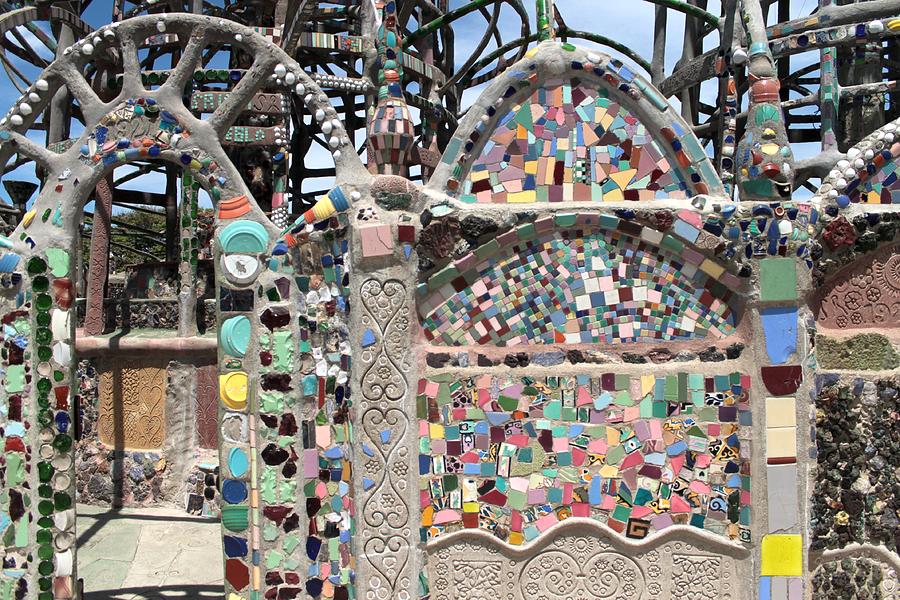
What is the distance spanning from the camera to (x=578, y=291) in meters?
3.32

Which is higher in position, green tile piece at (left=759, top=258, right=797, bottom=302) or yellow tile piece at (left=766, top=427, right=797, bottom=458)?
green tile piece at (left=759, top=258, right=797, bottom=302)

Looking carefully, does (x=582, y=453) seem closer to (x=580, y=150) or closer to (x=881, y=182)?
(x=580, y=150)

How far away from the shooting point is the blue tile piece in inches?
127

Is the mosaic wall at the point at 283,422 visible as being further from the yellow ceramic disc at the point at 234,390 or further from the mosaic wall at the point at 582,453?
the mosaic wall at the point at 582,453

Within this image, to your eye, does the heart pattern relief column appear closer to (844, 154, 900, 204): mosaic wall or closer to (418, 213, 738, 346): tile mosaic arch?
(418, 213, 738, 346): tile mosaic arch

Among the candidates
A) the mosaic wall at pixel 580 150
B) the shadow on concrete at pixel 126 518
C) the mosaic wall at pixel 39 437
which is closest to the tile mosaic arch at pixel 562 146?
the mosaic wall at pixel 580 150

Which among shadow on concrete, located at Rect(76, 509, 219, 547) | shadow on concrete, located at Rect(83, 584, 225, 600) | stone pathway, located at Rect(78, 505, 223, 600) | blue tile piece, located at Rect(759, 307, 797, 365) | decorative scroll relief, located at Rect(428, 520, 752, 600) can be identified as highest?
blue tile piece, located at Rect(759, 307, 797, 365)

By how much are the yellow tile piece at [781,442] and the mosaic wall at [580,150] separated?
3.95 ft

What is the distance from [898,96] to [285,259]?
27.1 ft

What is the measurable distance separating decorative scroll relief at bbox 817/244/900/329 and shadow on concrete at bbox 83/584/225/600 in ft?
14.0

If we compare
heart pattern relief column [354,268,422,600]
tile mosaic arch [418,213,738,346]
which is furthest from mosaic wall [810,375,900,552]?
heart pattern relief column [354,268,422,600]

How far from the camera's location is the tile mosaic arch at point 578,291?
10.8 ft

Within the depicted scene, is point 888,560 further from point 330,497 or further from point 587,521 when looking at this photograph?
point 330,497

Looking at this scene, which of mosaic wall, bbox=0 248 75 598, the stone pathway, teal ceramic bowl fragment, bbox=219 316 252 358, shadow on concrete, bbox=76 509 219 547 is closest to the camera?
teal ceramic bowl fragment, bbox=219 316 252 358
